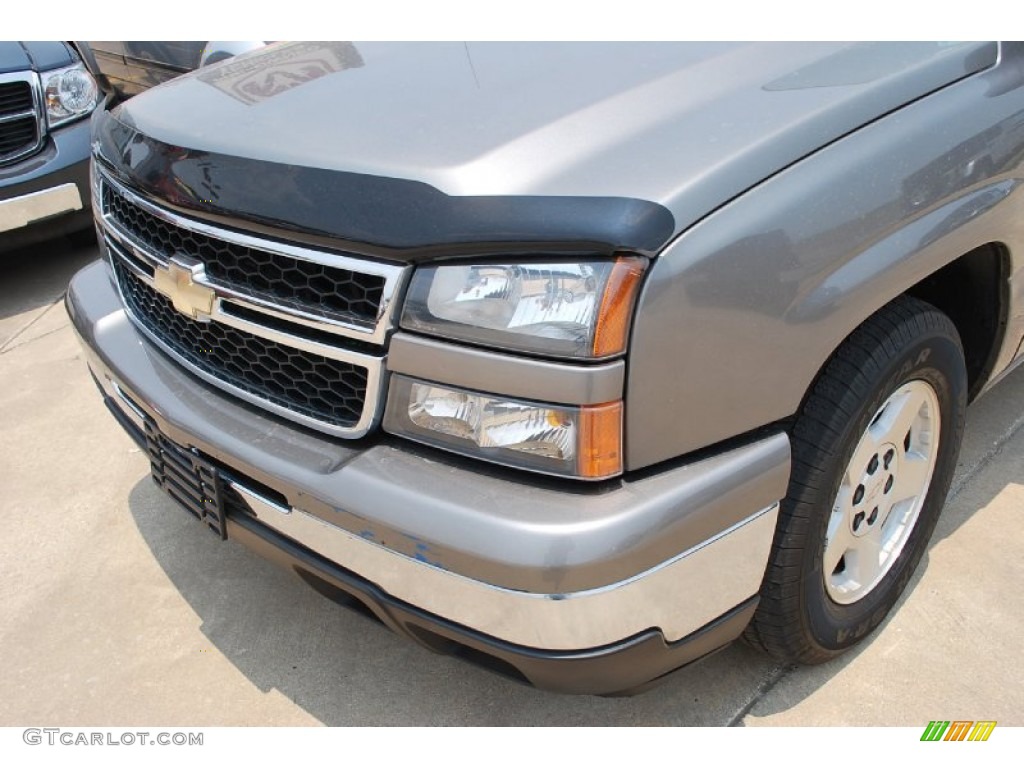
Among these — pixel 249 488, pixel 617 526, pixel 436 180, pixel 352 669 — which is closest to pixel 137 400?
pixel 249 488

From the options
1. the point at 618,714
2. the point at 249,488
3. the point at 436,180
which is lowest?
the point at 618,714

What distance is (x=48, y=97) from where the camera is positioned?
4375 millimetres

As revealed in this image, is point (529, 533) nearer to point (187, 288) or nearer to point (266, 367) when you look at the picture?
Answer: point (266, 367)

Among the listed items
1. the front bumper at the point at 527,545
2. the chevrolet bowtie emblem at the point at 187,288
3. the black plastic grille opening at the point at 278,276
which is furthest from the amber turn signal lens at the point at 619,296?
the chevrolet bowtie emblem at the point at 187,288

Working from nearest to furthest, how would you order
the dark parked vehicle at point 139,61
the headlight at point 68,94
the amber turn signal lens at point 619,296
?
1. the amber turn signal lens at point 619,296
2. the headlight at point 68,94
3. the dark parked vehicle at point 139,61

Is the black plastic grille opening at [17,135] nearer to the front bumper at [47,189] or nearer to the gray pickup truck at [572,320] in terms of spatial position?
the front bumper at [47,189]

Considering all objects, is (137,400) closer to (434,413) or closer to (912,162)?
(434,413)

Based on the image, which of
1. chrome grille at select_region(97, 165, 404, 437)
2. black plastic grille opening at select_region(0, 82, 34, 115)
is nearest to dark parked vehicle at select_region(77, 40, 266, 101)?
black plastic grille opening at select_region(0, 82, 34, 115)

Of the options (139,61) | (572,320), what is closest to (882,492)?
(572,320)

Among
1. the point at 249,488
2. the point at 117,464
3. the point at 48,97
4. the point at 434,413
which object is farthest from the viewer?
the point at 48,97

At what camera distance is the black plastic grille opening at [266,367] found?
1.72 metres

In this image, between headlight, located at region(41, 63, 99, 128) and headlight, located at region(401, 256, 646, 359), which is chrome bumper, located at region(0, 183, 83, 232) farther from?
headlight, located at region(401, 256, 646, 359)

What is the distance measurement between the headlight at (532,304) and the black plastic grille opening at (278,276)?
0.10 metres

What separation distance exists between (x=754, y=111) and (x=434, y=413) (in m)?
0.78
